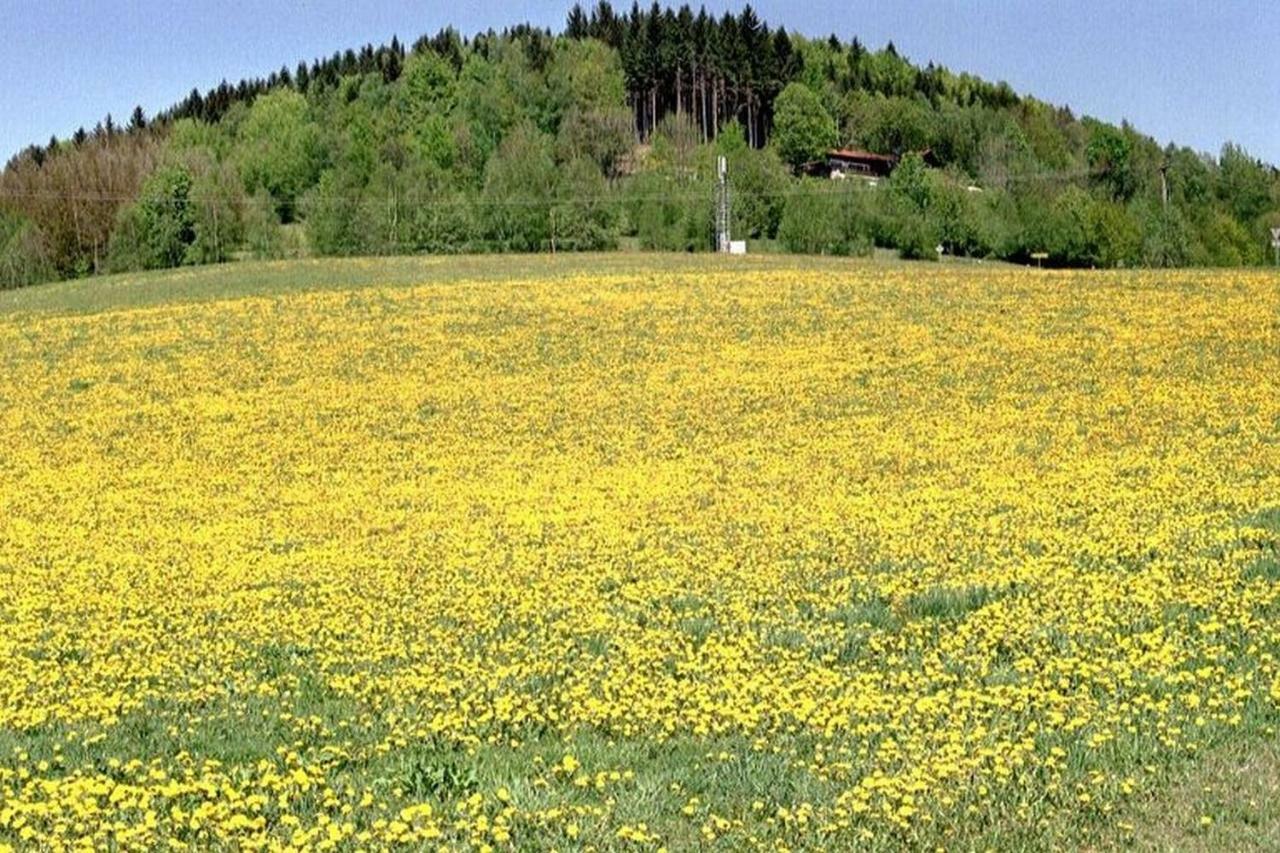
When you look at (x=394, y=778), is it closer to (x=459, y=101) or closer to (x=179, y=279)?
(x=179, y=279)

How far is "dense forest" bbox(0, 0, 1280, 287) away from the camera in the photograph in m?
118

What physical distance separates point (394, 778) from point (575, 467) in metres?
17.6

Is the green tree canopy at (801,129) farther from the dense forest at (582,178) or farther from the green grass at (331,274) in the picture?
the green grass at (331,274)

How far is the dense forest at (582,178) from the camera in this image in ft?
388

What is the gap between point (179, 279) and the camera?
7275cm

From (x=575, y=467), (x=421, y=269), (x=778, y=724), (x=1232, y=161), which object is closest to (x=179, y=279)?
(x=421, y=269)

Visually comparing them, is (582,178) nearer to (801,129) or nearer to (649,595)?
(801,129)

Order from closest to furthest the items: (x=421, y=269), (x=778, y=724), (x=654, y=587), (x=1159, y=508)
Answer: (x=778, y=724) → (x=654, y=587) → (x=1159, y=508) → (x=421, y=269)

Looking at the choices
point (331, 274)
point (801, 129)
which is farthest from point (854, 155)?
point (331, 274)

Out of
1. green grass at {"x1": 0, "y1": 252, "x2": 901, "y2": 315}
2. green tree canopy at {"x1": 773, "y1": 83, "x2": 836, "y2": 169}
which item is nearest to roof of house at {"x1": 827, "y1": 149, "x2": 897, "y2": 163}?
green tree canopy at {"x1": 773, "y1": 83, "x2": 836, "y2": 169}

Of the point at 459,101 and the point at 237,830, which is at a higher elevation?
the point at 459,101

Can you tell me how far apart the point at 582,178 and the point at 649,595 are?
113m

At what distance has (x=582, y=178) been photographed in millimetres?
126062

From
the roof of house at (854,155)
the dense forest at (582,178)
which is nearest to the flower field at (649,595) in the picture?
the dense forest at (582,178)
